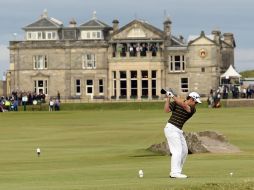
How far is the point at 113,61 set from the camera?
12975cm

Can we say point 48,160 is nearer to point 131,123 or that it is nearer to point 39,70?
point 131,123

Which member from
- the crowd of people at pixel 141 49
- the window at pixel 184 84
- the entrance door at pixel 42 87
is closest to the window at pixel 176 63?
the window at pixel 184 84

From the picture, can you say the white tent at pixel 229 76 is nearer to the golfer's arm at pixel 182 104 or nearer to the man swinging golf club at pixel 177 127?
the man swinging golf club at pixel 177 127

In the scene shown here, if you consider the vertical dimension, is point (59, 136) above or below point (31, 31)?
below

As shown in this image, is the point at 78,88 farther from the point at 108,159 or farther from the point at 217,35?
the point at 108,159

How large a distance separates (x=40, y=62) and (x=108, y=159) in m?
95.8

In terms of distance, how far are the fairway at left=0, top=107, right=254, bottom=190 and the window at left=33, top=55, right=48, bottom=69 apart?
204 ft

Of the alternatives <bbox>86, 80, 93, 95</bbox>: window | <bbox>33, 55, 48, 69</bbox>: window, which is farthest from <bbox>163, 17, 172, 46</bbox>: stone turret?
<bbox>33, 55, 48, 69</bbox>: window

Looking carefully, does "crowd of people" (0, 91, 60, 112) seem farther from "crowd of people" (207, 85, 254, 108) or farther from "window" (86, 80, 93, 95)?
"window" (86, 80, 93, 95)

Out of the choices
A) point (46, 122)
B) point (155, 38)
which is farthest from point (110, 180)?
point (155, 38)

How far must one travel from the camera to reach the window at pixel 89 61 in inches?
5153

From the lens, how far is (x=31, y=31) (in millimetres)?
134625

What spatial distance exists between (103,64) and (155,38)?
7.39 meters

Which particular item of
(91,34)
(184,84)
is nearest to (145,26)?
(91,34)
